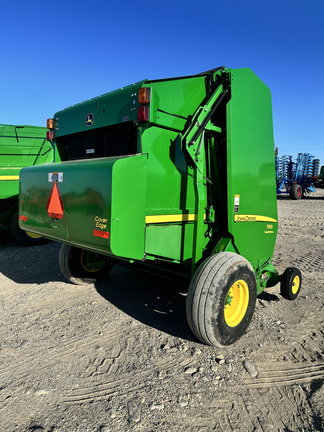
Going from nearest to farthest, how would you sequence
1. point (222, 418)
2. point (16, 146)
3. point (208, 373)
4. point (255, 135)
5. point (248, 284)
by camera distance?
point (222, 418) → point (208, 373) → point (248, 284) → point (255, 135) → point (16, 146)

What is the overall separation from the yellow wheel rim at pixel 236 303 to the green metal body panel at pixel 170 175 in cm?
44

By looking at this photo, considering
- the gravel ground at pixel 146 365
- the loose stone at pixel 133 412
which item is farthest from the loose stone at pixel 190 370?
the loose stone at pixel 133 412

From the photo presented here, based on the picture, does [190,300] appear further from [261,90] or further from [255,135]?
[261,90]

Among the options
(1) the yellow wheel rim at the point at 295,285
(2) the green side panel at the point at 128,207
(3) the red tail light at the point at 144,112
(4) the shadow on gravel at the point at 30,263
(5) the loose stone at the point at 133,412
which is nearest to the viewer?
(5) the loose stone at the point at 133,412

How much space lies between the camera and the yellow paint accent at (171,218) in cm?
279

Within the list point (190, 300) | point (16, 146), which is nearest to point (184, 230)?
point (190, 300)

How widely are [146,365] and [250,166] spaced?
2293mm

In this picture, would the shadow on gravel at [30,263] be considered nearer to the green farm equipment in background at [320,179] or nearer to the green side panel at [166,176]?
the green side panel at [166,176]

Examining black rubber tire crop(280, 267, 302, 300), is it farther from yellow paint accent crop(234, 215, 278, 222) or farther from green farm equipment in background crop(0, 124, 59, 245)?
green farm equipment in background crop(0, 124, 59, 245)

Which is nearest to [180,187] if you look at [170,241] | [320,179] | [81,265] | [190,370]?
[170,241]

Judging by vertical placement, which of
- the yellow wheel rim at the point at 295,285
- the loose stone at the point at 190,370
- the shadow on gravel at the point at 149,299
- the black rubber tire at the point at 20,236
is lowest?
the loose stone at the point at 190,370

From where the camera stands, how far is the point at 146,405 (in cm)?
211

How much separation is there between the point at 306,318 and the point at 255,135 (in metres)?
2.19

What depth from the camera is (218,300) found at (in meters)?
2.67
